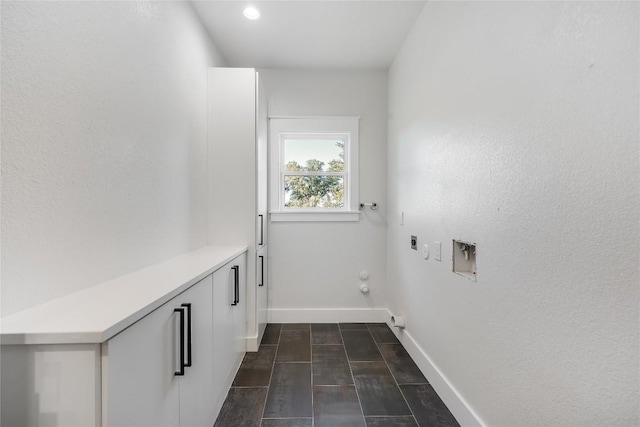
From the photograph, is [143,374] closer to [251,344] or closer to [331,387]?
[331,387]

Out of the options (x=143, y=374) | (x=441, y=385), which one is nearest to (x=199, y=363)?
(x=143, y=374)

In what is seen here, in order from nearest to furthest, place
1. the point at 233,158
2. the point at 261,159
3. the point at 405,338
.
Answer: the point at 233,158 < the point at 405,338 < the point at 261,159

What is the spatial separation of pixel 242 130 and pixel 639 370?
243cm

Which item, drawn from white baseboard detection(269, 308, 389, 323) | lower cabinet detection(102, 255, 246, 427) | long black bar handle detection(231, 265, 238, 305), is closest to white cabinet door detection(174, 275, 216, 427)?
lower cabinet detection(102, 255, 246, 427)

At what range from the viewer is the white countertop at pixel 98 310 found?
0.68 meters

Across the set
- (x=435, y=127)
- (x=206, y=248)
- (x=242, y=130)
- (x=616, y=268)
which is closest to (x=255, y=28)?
(x=242, y=130)

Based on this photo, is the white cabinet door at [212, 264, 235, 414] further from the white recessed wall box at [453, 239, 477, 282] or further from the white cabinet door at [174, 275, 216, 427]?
the white recessed wall box at [453, 239, 477, 282]

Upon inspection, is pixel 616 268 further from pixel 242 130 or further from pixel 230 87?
pixel 230 87

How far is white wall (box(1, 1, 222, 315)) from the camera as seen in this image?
85 centimetres

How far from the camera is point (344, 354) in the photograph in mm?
2371

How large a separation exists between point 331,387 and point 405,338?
33.7 inches

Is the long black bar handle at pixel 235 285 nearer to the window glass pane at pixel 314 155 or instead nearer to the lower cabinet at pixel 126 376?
the lower cabinet at pixel 126 376

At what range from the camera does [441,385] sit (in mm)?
1794

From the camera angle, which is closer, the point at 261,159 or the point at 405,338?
the point at 405,338
